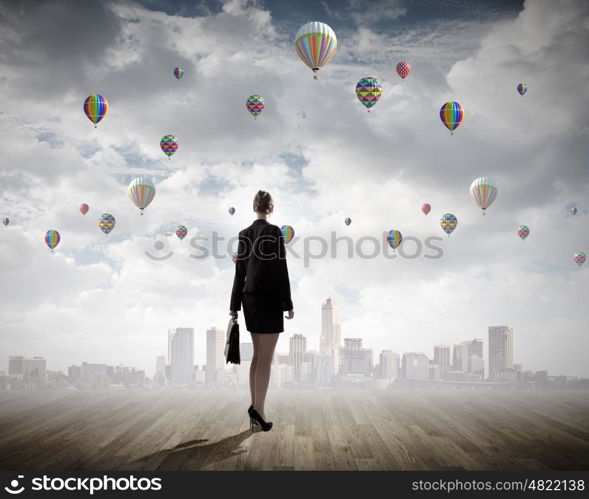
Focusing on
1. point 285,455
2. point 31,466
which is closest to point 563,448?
point 285,455

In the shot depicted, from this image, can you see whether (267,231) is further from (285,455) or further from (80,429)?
(80,429)

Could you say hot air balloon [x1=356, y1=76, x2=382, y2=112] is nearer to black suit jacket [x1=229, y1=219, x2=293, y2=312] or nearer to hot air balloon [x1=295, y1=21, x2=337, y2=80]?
hot air balloon [x1=295, y1=21, x2=337, y2=80]

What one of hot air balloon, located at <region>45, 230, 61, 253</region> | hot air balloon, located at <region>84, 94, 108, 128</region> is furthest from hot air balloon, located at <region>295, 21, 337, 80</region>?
hot air balloon, located at <region>45, 230, 61, 253</region>

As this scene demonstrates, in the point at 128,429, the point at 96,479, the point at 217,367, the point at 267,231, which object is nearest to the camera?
the point at 96,479

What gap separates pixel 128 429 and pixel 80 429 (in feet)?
1.62

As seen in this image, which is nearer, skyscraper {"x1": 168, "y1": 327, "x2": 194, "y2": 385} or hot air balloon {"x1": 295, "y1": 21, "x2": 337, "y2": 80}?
hot air balloon {"x1": 295, "y1": 21, "x2": 337, "y2": 80}

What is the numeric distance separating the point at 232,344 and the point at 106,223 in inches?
855

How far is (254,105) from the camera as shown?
20.7 metres

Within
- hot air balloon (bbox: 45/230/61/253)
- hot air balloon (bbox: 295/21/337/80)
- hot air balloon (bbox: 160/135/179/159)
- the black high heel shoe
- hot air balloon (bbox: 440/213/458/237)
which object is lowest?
the black high heel shoe

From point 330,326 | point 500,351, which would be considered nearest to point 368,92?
point 500,351

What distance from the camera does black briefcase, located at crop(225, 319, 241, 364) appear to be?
5.03 meters

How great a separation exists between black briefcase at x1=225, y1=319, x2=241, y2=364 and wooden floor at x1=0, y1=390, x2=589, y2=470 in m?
0.69

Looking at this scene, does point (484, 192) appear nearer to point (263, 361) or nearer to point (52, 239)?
point (263, 361)

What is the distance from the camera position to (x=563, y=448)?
464cm
